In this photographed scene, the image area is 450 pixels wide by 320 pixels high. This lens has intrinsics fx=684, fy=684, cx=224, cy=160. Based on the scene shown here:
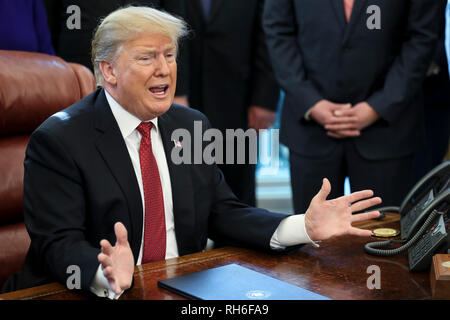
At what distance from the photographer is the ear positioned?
2.01 m

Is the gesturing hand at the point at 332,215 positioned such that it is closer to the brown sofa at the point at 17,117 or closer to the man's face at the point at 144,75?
the man's face at the point at 144,75

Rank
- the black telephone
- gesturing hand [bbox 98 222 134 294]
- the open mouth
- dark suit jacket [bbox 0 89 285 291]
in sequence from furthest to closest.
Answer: the open mouth < dark suit jacket [bbox 0 89 285 291] < the black telephone < gesturing hand [bbox 98 222 134 294]

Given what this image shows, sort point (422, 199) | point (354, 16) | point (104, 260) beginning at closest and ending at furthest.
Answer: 1. point (104, 260)
2. point (422, 199)
3. point (354, 16)

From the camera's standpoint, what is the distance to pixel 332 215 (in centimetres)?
182

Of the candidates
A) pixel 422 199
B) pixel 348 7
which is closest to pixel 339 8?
pixel 348 7

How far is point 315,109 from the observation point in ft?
9.50

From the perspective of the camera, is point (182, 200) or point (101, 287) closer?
point (101, 287)

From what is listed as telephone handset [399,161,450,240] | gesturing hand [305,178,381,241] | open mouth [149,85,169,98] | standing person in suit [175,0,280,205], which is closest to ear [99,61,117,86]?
open mouth [149,85,169,98]

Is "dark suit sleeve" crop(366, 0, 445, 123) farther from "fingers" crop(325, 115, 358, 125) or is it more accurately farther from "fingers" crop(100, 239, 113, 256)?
"fingers" crop(100, 239, 113, 256)

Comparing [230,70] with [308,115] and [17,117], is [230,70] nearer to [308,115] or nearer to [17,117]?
[308,115]

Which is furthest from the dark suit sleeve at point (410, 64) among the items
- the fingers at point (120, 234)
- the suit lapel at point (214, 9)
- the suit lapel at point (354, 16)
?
the fingers at point (120, 234)

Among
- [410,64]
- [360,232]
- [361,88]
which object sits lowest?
[360,232]

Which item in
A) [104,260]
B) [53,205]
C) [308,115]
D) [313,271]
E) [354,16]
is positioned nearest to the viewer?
[104,260]

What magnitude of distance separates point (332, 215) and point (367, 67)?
123cm
